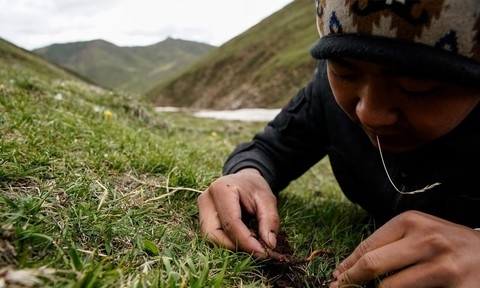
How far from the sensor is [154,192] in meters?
2.82

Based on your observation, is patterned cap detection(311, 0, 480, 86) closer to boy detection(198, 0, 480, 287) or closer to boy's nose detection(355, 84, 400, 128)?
boy detection(198, 0, 480, 287)

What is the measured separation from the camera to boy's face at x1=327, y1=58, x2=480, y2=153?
1864 millimetres

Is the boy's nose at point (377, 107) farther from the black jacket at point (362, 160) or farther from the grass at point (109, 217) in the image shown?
the grass at point (109, 217)

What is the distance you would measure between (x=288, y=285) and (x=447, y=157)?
3.77 ft

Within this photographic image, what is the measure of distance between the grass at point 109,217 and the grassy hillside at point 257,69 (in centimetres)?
4311

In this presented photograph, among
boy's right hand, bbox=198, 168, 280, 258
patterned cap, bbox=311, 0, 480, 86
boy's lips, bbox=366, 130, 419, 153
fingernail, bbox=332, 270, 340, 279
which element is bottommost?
fingernail, bbox=332, 270, 340, 279

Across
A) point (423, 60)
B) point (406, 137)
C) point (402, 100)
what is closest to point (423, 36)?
point (423, 60)

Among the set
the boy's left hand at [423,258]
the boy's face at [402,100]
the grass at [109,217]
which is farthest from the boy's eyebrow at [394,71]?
the grass at [109,217]

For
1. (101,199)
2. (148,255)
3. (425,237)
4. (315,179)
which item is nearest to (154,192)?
(101,199)

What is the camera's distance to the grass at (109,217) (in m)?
1.64

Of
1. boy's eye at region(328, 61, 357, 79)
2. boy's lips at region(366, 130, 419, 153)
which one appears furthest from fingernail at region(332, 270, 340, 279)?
boy's eye at region(328, 61, 357, 79)

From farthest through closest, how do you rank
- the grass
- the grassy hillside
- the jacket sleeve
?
the grassy hillside → the jacket sleeve → the grass

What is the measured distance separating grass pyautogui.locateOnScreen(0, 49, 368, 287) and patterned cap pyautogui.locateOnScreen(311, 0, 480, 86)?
A: 1.12 metres

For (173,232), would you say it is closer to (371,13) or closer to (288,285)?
(288,285)
